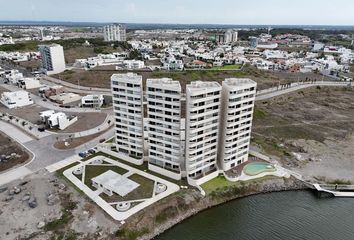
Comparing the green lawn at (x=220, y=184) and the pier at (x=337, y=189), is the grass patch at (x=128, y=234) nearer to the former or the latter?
the green lawn at (x=220, y=184)

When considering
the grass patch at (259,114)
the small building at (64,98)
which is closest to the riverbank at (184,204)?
the grass patch at (259,114)

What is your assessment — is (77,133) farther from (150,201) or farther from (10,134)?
(150,201)

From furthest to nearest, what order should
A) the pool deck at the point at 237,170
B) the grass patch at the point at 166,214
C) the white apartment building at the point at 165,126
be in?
1. the pool deck at the point at 237,170
2. the white apartment building at the point at 165,126
3. the grass patch at the point at 166,214

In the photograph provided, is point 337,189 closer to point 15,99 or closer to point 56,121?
point 56,121

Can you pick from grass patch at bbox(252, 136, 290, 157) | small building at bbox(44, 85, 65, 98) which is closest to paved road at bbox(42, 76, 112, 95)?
small building at bbox(44, 85, 65, 98)

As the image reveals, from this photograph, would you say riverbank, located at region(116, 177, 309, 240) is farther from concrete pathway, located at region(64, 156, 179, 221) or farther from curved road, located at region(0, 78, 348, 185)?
curved road, located at region(0, 78, 348, 185)

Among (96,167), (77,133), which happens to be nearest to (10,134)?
(77,133)
